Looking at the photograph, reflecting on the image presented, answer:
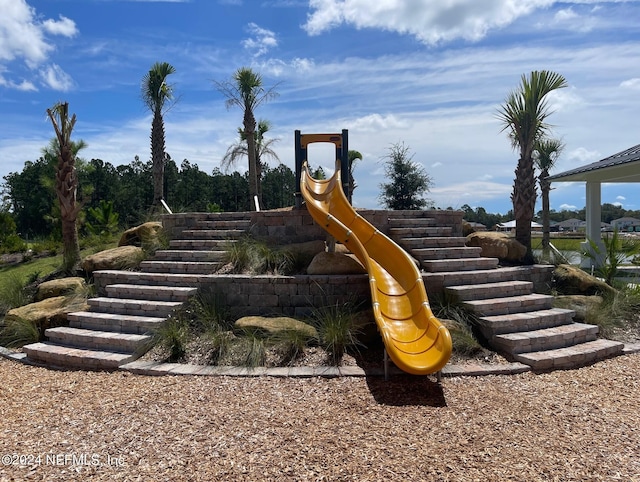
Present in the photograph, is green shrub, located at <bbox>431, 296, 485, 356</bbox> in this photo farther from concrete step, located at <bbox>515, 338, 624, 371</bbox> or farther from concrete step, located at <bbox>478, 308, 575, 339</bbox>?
concrete step, located at <bbox>515, 338, 624, 371</bbox>

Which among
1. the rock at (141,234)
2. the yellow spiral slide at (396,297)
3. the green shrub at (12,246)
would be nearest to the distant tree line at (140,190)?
the green shrub at (12,246)

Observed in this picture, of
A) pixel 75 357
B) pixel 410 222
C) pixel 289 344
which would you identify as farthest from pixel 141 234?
pixel 410 222

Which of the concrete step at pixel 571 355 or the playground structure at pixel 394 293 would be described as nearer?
the playground structure at pixel 394 293

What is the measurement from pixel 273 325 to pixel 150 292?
252cm

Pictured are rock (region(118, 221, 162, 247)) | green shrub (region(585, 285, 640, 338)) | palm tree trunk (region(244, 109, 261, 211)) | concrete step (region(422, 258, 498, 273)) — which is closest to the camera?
green shrub (region(585, 285, 640, 338))

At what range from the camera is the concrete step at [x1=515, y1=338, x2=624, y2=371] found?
5.45 metres

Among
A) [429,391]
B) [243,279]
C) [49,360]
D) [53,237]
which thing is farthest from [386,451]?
[53,237]

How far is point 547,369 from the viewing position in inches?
215

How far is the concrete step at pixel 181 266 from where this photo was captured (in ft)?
25.1

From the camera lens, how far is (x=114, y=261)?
8.53m

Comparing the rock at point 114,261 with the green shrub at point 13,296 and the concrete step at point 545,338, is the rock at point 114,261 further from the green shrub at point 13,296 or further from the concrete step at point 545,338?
the concrete step at point 545,338

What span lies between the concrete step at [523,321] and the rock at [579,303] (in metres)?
0.32

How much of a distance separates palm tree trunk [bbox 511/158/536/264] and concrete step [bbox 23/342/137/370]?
27.2ft

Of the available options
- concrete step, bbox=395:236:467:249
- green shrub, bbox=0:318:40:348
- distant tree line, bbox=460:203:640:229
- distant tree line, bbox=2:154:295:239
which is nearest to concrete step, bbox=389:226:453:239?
concrete step, bbox=395:236:467:249
